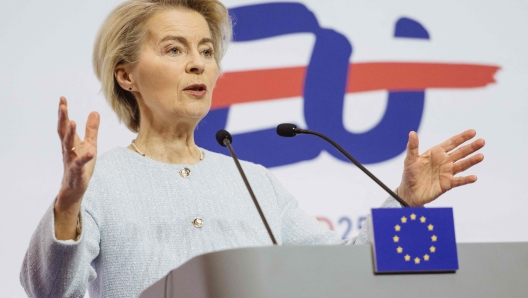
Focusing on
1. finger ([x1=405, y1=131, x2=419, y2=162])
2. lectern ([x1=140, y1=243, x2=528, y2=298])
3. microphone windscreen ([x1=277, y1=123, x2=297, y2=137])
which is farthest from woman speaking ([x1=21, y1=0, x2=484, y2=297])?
lectern ([x1=140, y1=243, x2=528, y2=298])

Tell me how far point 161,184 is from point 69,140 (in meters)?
0.67

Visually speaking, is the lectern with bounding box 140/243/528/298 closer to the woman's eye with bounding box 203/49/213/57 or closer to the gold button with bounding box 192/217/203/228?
the gold button with bounding box 192/217/203/228

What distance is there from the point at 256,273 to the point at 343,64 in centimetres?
194

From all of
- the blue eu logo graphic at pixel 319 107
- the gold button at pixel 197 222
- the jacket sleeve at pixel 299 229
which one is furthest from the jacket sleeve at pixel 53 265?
the blue eu logo graphic at pixel 319 107

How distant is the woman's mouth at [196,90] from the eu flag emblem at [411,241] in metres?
1.02

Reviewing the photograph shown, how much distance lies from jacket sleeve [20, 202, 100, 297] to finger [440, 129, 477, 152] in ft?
2.80

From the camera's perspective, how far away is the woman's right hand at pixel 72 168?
139cm

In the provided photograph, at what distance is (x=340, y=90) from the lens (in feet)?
9.71

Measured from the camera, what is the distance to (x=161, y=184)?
6.72 feet

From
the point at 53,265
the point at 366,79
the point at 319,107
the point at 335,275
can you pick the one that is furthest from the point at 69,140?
the point at 366,79

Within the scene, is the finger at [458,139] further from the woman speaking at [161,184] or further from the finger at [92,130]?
the finger at [92,130]

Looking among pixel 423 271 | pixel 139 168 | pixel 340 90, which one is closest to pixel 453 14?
pixel 340 90

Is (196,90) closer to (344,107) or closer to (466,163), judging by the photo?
(466,163)

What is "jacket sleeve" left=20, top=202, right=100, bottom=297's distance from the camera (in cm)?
155
